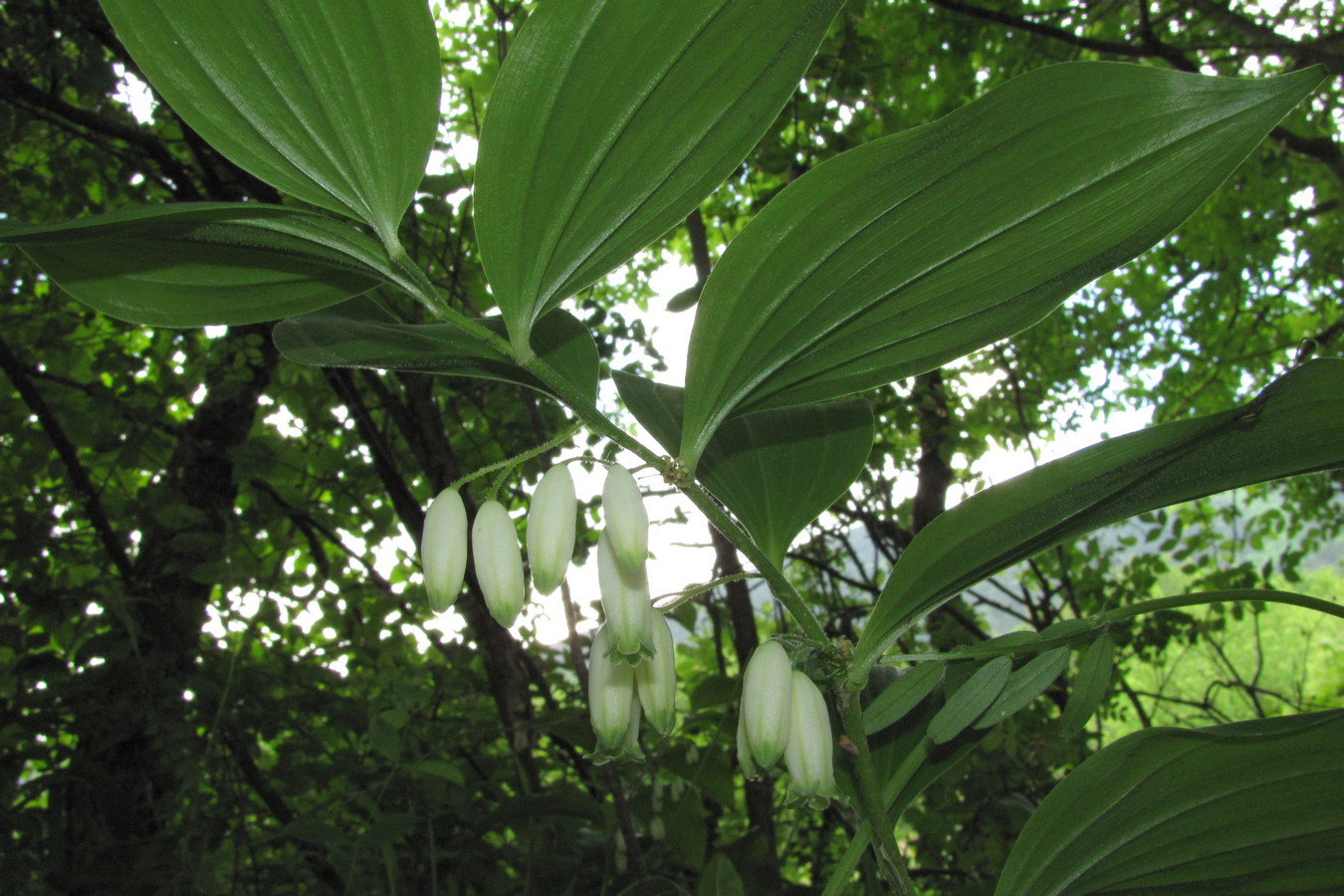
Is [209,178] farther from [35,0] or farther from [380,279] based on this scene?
[380,279]

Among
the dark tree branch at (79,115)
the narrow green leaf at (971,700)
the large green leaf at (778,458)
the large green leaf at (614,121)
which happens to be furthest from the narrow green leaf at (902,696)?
the dark tree branch at (79,115)

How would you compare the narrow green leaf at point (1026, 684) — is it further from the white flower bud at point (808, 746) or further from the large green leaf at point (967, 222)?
the large green leaf at point (967, 222)

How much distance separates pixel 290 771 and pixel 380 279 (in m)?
1.36

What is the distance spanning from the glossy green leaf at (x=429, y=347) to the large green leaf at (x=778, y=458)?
0.07 m

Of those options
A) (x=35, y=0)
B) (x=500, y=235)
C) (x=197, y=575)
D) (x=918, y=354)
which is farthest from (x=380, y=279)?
(x=35, y=0)

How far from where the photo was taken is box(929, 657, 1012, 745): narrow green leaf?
0.60 metres

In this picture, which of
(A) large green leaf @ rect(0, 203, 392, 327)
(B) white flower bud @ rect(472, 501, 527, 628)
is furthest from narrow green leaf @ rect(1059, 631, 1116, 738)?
(A) large green leaf @ rect(0, 203, 392, 327)

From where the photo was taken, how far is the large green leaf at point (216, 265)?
0.50 meters

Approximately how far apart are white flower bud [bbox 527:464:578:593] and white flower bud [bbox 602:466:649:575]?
0.03m

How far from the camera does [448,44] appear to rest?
4047 mm

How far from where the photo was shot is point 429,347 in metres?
0.55

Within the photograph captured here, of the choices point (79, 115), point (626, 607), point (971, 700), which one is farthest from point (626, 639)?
point (79, 115)

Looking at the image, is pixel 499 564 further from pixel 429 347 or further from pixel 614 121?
pixel 614 121

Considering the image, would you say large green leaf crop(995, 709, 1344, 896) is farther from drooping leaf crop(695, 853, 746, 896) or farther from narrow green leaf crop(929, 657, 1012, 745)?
drooping leaf crop(695, 853, 746, 896)
